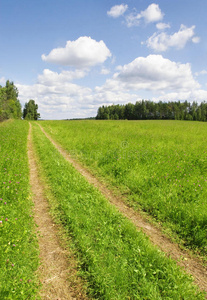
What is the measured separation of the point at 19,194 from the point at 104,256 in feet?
11.3

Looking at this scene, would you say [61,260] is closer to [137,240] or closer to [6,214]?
[137,240]

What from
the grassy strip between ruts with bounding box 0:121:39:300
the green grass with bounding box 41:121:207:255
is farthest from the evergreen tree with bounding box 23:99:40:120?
the grassy strip between ruts with bounding box 0:121:39:300

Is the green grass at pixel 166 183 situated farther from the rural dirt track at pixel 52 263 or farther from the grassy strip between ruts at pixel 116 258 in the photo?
the rural dirt track at pixel 52 263

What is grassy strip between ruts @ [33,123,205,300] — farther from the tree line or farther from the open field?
the tree line

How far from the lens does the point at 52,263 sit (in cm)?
349

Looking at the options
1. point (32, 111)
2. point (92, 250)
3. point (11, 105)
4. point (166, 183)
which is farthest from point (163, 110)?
point (92, 250)

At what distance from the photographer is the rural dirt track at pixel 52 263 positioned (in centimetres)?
295

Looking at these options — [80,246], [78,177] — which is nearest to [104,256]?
[80,246]

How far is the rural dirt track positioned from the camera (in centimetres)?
295

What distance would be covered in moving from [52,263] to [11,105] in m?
69.7

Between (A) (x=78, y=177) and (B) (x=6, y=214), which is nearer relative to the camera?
(B) (x=6, y=214)

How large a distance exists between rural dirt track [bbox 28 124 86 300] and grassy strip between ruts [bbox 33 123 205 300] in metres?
0.28

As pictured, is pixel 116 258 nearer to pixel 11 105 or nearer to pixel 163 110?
pixel 11 105

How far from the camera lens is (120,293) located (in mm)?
2943
